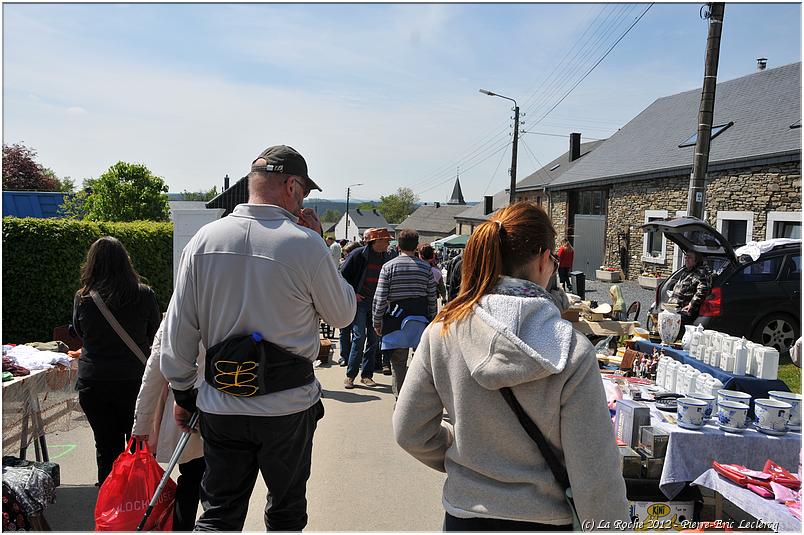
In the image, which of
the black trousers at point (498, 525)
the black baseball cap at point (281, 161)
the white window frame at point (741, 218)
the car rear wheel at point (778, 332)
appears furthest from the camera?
the white window frame at point (741, 218)

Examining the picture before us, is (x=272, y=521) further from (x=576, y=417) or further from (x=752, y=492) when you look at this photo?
(x=752, y=492)

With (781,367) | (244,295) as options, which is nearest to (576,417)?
(244,295)

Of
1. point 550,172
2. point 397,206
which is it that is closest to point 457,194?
point 397,206

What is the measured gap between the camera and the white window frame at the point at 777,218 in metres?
14.7

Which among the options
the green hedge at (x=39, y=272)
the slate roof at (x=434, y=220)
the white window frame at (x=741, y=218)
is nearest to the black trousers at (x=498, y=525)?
the green hedge at (x=39, y=272)

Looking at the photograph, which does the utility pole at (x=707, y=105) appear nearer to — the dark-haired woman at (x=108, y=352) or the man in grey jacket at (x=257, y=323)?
the man in grey jacket at (x=257, y=323)

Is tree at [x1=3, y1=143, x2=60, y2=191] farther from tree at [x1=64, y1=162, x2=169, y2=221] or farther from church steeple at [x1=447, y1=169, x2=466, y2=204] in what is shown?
church steeple at [x1=447, y1=169, x2=466, y2=204]

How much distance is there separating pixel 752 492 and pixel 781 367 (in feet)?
20.4

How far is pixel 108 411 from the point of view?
3842 millimetres

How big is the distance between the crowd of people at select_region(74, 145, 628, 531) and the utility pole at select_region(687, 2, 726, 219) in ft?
25.8

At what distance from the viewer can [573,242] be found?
28219mm

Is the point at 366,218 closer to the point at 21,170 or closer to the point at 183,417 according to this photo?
the point at 21,170

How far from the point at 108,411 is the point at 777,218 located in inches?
633

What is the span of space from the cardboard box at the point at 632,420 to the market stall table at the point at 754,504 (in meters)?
0.40
